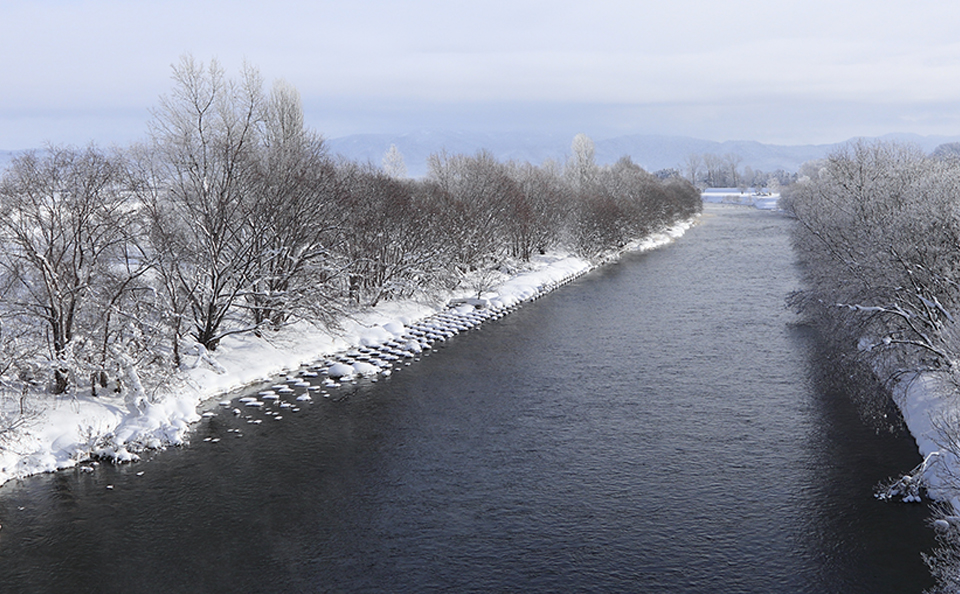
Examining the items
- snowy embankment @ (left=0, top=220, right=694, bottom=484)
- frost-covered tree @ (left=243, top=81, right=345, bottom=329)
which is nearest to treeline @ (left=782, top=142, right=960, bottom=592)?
snowy embankment @ (left=0, top=220, right=694, bottom=484)

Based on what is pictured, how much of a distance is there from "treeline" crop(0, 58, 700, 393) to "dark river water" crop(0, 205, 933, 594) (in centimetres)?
675

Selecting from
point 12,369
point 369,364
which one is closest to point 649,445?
point 369,364

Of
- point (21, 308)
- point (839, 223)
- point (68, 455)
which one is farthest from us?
point (839, 223)

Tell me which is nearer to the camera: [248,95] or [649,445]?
[649,445]

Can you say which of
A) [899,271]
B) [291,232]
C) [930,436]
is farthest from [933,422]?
[291,232]

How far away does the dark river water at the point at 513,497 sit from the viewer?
18922 millimetres

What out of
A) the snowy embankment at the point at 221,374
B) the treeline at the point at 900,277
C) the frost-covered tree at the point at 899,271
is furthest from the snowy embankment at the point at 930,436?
the snowy embankment at the point at 221,374

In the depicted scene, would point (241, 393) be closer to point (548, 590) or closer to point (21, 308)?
point (21, 308)

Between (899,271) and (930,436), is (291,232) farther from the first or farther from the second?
(930,436)

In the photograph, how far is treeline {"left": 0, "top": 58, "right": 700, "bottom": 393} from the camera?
29.1 meters

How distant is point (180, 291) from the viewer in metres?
37.9

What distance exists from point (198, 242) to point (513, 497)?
24323mm

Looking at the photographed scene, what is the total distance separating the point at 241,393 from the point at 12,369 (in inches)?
404

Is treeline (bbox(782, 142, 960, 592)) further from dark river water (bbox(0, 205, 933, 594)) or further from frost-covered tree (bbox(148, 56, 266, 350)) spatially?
frost-covered tree (bbox(148, 56, 266, 350))
